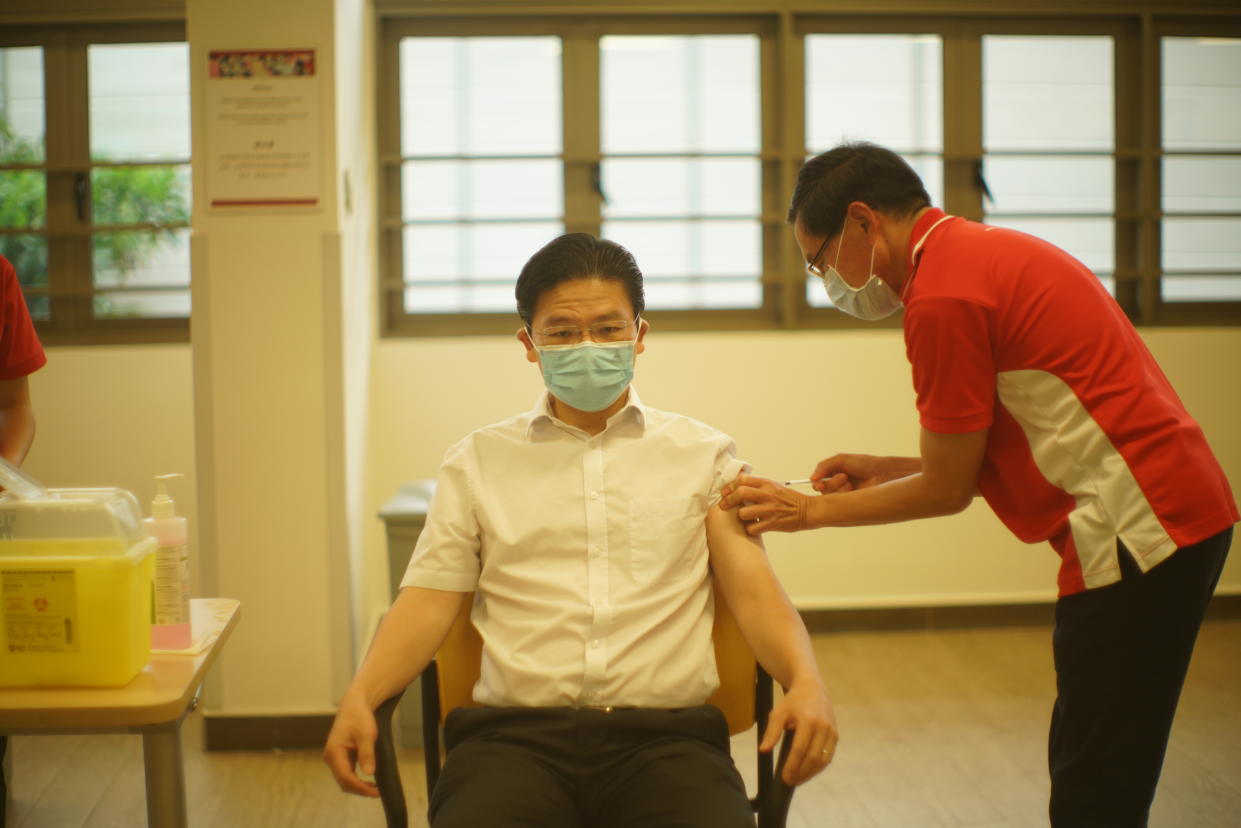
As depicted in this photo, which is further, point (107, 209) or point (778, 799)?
point (107, 209)

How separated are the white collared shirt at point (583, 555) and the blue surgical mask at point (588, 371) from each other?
50mm

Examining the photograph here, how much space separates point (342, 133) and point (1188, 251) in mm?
3191

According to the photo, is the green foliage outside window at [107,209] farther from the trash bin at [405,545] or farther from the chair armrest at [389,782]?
the chair armrest at [389,782]

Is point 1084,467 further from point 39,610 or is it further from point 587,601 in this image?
point 39,610

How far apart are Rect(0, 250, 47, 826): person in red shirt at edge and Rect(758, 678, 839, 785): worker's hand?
1.57 metres

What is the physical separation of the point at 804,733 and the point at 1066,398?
622 mm

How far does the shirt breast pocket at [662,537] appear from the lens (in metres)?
1.53

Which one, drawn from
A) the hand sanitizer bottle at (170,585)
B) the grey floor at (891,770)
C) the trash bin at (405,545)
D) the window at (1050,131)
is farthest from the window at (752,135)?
the hand sanitizer bottle at (170,585)

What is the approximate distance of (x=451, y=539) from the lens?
1538mm

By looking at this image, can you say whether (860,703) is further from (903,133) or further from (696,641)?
(903,133)

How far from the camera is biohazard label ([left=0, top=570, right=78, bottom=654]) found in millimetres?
1180

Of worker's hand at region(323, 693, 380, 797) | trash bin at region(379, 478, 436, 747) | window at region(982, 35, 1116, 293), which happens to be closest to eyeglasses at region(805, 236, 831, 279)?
worker's hand at region(323, 693, 380, 797)

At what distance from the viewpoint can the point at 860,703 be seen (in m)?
3.00

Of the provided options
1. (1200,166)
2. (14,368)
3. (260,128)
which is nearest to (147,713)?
(14,368)
